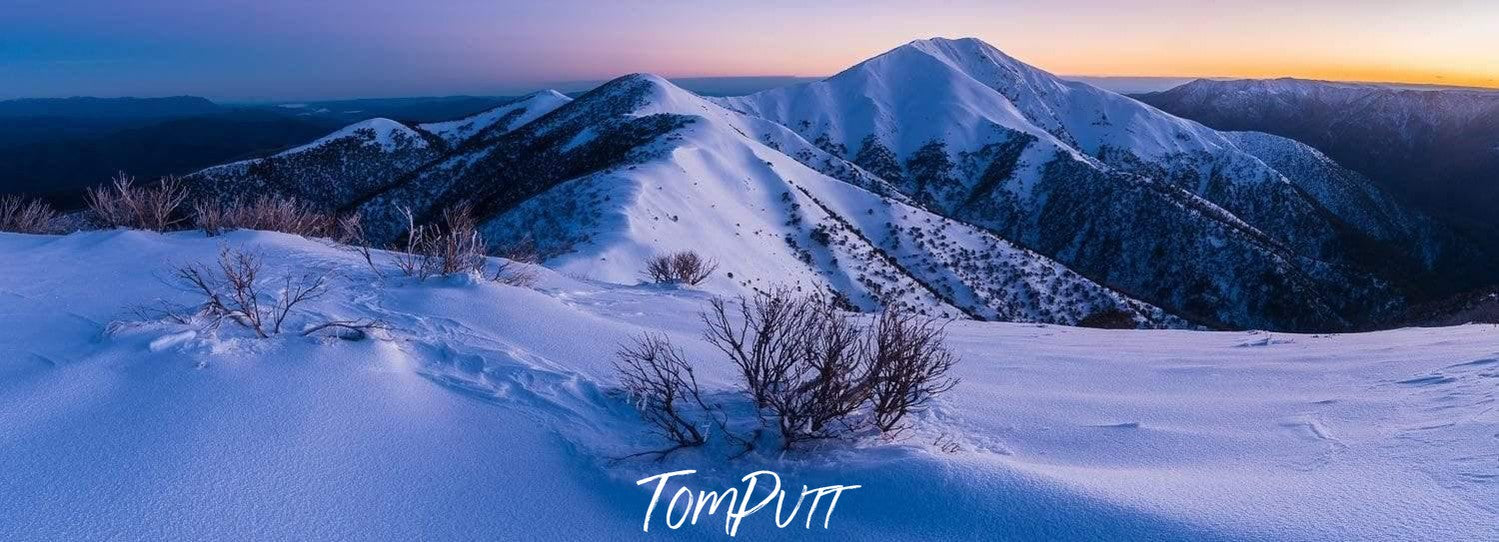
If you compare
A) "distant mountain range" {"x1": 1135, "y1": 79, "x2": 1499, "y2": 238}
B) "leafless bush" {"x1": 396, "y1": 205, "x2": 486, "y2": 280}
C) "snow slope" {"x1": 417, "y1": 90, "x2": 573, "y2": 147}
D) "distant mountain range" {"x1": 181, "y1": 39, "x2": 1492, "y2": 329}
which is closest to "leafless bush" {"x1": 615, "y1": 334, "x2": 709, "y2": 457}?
"leafless bush" {"x1": 396, "y1": 205, "x2": 486, "y2": 280}

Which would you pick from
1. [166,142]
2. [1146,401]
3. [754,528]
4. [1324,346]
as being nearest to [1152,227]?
[1324,346]

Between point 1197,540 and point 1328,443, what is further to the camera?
point 1328,443

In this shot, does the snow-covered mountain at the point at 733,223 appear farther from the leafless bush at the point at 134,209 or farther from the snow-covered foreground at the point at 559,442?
the snow-covered foreground at the point at 559,442

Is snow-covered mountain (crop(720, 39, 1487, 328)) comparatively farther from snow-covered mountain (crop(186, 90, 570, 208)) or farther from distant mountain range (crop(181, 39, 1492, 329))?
snow-covered mountain (crop(186, 90, 570, 208))

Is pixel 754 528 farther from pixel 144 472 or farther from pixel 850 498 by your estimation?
pixel 144 472

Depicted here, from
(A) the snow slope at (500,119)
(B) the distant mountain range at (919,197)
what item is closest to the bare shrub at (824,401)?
(B) the distant mountain range at (919,197)

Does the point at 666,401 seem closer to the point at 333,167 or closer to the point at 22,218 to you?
the point at 22,218

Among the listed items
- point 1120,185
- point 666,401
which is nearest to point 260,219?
point 666,401
